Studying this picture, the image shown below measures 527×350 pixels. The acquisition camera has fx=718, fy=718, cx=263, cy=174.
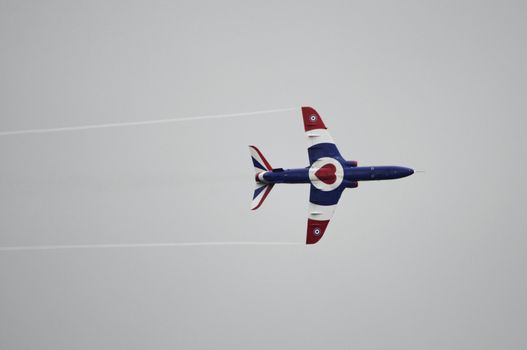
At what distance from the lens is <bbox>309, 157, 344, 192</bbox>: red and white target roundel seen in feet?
181

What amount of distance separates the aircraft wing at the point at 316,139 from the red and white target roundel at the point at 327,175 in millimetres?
944

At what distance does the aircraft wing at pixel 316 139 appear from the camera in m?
56.2

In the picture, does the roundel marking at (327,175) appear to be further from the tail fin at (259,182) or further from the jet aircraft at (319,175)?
the tail fin at (259,182)

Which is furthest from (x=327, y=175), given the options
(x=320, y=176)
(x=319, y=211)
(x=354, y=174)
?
(x=319, y=211)

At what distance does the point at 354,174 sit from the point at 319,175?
269 centimetres

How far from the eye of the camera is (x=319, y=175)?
2173 inches

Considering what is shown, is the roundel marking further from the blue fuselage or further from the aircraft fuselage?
the blue fuselage

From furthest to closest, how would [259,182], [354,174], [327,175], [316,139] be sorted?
1. [316,139]
2. [259,182]
3. [327,175]
4. [354,174]

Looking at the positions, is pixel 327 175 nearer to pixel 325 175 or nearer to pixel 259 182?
pixel 325 175

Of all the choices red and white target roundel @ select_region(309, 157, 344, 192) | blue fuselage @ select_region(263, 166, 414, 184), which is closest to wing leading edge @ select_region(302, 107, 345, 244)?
red and white target roundel @ select_region(309, 157, 344, 192)

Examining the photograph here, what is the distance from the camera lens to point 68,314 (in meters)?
115

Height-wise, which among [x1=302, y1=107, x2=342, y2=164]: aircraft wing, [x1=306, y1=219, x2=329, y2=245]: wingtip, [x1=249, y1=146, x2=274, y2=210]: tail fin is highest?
[x1=302, y1=107, x2=342, y2=164]: aircraft wing

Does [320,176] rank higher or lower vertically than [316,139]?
lower

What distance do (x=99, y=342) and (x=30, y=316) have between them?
12330 millimetres
